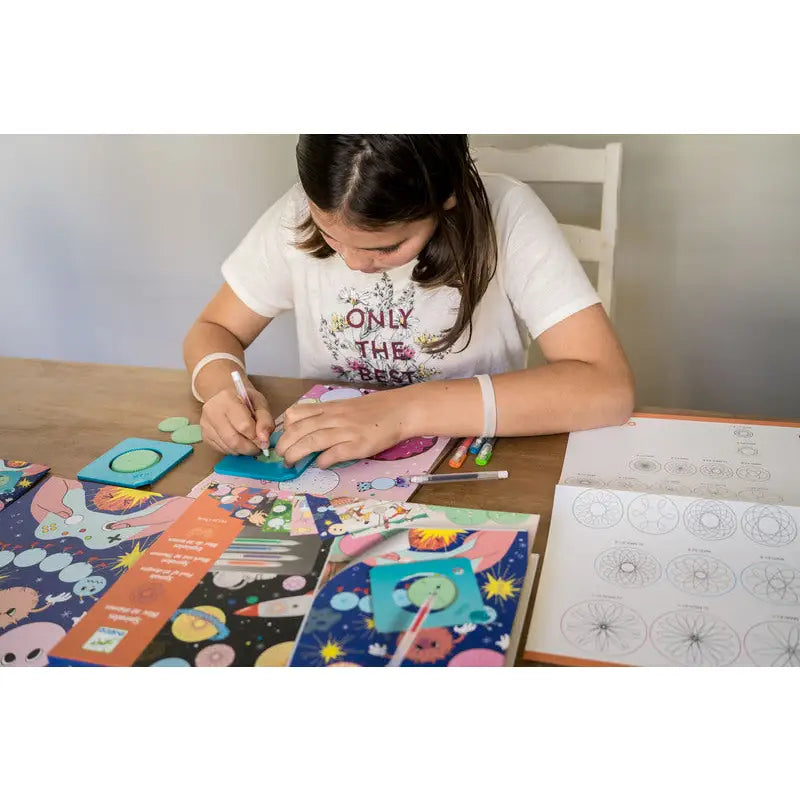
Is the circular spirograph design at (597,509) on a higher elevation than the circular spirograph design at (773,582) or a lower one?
higher

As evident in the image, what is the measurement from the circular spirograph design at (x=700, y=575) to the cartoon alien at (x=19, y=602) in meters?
0.56

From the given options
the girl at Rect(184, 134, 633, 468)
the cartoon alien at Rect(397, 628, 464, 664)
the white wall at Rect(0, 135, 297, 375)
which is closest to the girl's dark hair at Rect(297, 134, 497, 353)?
the girl at Rect(184, 134, 633, 468)

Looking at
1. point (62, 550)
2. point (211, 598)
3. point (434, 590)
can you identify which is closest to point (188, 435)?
point (62, 550)

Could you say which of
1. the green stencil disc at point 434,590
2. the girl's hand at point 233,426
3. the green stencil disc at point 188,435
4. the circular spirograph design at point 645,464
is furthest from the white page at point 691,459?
the green stencil disc at point 188,435

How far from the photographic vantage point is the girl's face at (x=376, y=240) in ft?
3.06

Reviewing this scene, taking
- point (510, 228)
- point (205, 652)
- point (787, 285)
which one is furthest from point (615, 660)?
point (787, 285)

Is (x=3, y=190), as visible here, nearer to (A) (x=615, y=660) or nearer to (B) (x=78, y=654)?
(B) (x=78, y=654)

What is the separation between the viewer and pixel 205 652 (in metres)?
0.65

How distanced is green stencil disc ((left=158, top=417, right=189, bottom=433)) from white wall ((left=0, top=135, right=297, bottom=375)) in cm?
105

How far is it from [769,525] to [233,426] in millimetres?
608

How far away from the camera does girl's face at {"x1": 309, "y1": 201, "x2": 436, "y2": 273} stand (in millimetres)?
932

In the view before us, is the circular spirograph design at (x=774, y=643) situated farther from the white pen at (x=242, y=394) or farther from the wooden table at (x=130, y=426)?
the white pen at (x=242, y=394)

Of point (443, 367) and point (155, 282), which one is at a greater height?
point (443, 367)
